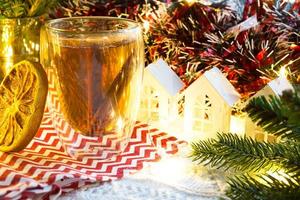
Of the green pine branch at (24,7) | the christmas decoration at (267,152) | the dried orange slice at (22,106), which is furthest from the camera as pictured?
the green pine branch at (24,7)

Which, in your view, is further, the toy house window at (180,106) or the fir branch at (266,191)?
the toy house window at (180,106)

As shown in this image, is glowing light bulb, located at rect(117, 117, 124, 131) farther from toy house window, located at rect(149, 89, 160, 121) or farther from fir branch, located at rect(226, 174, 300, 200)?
fir branch, located at rect(226, 174, 300, 200)

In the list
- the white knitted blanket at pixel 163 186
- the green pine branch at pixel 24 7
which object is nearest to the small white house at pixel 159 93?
the white knitted blanket at pixel 163 186

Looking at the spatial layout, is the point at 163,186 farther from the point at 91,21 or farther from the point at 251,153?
the point at 91,21

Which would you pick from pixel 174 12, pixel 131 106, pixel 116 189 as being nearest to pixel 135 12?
pixel 174 12

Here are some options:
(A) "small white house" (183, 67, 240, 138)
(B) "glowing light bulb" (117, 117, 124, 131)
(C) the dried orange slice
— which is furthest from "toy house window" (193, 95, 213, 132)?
(C) the dried orange slice

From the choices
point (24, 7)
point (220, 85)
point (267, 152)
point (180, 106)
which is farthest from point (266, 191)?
point (24, 7)

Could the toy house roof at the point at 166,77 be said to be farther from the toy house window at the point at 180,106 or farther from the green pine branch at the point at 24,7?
the green pine branch at the point at 24,7

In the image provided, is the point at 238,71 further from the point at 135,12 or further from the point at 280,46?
the point at 135,12
